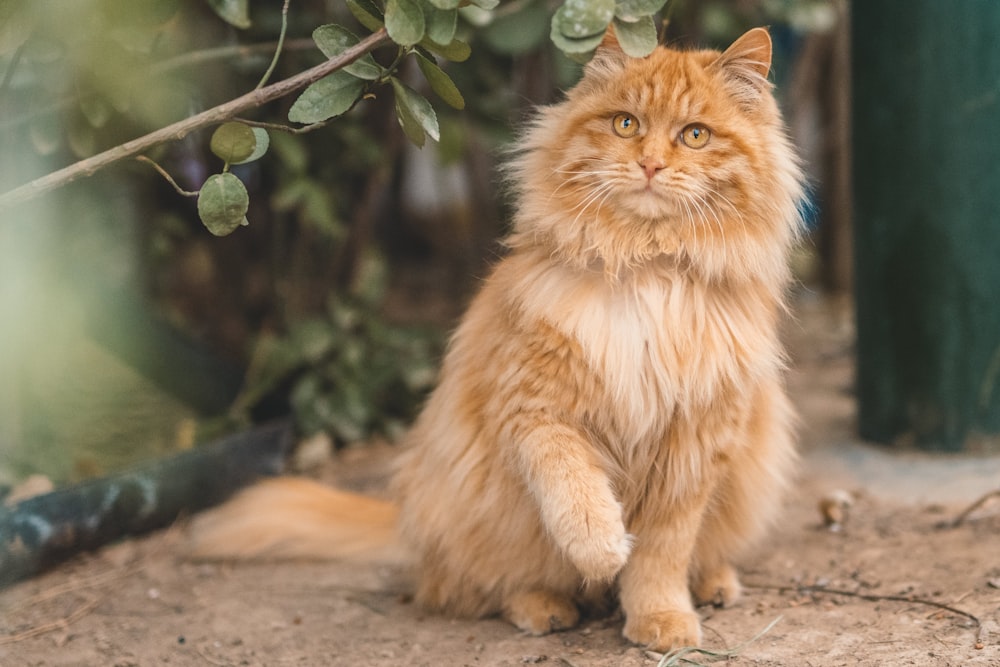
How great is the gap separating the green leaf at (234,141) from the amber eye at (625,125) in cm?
76

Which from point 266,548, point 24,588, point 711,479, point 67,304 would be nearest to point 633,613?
point 711,479

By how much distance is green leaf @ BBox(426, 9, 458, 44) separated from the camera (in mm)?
1803

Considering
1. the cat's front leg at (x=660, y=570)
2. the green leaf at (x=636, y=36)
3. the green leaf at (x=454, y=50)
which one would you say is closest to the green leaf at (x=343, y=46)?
the green leaf at (x=454, y=50)

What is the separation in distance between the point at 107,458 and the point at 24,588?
2.79ft

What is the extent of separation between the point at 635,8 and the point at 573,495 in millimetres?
956

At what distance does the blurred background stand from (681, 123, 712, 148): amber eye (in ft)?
2.23

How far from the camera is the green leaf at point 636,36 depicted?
1.84 m

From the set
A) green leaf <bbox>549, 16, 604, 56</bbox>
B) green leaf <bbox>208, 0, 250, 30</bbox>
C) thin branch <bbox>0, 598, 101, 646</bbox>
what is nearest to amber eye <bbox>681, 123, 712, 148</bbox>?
green leaf <bbox>549, 16, 604, 56</bbox>

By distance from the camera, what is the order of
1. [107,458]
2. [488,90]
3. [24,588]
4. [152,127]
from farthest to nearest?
[488,90], [107,458], [152,127], [24,588]

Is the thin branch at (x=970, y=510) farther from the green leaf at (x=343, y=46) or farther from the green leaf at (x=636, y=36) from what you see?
the green leaf at (x=343, y=46)

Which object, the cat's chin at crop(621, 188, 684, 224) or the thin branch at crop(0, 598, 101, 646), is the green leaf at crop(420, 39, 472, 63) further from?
the thin branch at crop(0, 598, 101, 646)

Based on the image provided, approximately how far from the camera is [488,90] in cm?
400

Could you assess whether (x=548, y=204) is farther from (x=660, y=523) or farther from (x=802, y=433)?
(x=802, y=433)

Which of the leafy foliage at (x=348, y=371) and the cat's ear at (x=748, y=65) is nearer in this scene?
the cat's ear at (x=748, y=65)
